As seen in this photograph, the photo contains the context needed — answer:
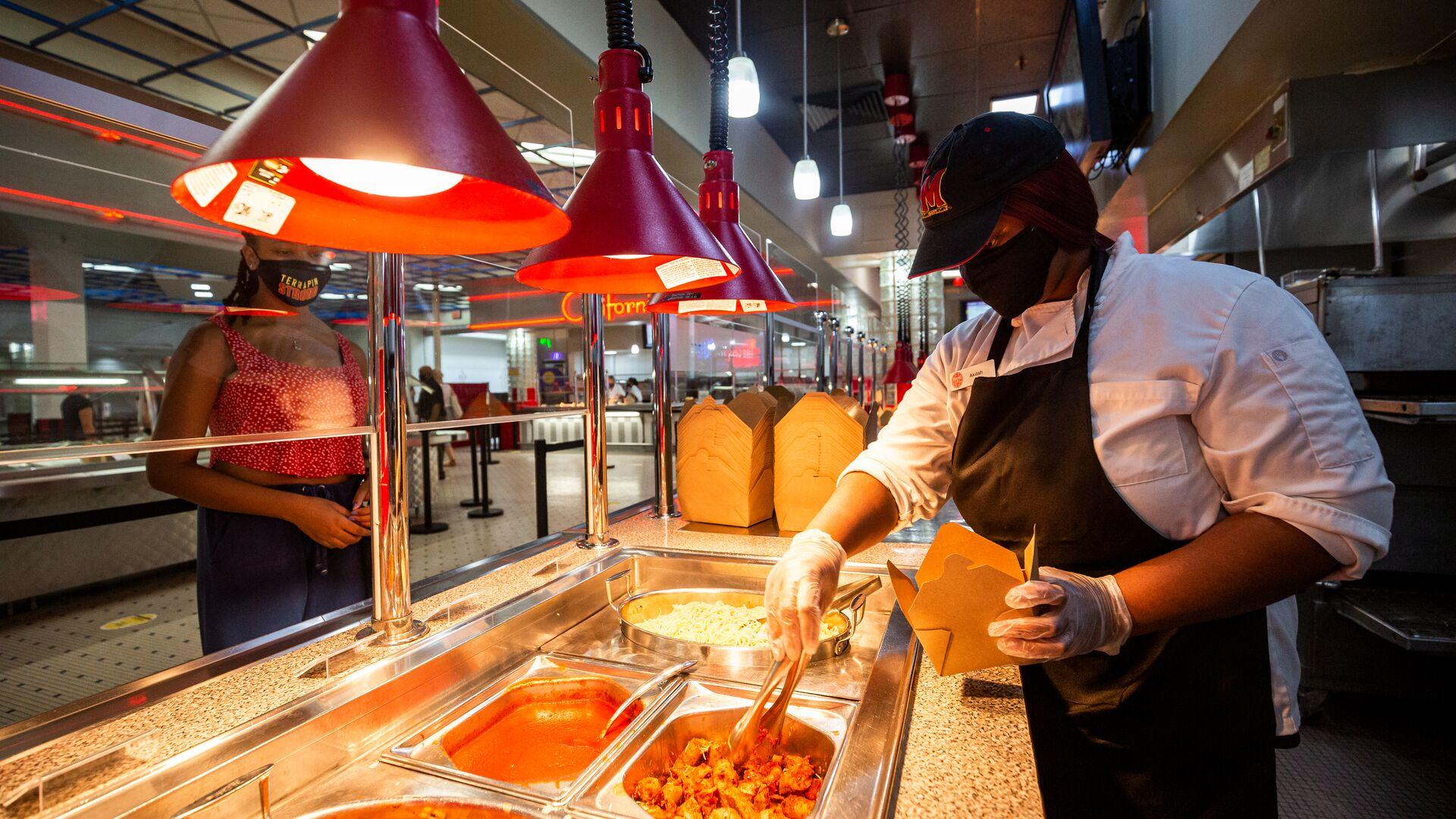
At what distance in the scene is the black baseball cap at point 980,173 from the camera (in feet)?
3.39

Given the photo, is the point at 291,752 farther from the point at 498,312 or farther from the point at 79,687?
the point at 79,687

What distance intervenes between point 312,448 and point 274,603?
0.40m

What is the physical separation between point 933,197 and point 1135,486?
571mm

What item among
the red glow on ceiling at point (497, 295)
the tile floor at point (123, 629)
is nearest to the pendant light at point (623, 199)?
the red glow on ceiling at point (497, 295)

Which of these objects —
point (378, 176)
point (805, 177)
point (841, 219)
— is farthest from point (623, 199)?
point (841, 219)

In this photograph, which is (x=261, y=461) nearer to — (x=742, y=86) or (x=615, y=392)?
(x=742, y=86)

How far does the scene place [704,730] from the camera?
3.57 ft

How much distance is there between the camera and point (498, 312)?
3.45 m

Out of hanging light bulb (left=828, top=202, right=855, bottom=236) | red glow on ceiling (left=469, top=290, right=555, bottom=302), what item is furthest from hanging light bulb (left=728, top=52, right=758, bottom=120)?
hanging light bulb (left=828, top=202, right=855, bottom=236)

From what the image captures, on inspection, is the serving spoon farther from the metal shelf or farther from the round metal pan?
the metal shelf

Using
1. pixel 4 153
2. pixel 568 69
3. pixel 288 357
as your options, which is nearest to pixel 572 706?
pixel 288 357

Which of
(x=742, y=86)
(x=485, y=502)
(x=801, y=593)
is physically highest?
(x=742, y=86)

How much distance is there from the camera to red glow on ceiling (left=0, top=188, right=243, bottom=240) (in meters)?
1.27

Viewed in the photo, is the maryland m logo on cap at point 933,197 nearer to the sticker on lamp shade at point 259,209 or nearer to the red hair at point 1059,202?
the red hair at point 1059,202
